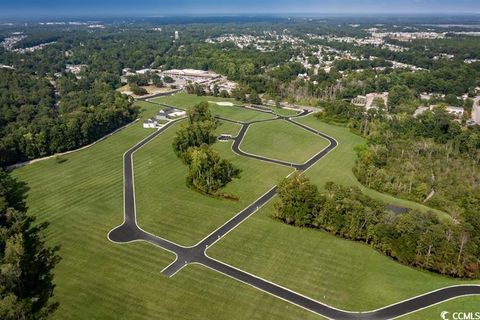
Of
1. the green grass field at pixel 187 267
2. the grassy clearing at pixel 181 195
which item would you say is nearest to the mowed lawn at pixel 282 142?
the grassy clearing at pixel 181 195

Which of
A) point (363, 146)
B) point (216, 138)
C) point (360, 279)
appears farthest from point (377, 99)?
point (360, 279)

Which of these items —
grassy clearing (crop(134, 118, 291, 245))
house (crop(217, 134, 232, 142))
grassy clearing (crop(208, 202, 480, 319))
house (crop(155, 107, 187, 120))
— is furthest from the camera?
house (crop(155, 107, 187, 120))

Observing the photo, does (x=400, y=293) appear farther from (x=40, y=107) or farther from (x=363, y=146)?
(x=40, y=107)

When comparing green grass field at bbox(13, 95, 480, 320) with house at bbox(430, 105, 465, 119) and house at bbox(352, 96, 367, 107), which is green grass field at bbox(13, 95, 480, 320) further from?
house at bbox(352, 96, 367, 107)

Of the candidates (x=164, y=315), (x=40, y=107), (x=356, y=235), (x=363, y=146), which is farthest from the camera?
(x=40, y=107)

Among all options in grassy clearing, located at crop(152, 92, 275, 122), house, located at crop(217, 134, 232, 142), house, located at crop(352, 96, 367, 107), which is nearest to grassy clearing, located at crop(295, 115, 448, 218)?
grassy clearing, located at crop(152, 92, 275, 122)

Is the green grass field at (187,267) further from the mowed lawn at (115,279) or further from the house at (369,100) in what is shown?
the house at (369,100)
